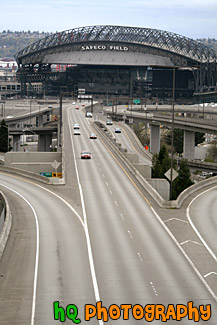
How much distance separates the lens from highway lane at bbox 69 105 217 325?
96.6ft

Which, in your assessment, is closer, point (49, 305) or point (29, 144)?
point (49, 305)

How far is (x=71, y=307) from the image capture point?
27250mm

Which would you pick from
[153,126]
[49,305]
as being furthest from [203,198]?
[153,126]

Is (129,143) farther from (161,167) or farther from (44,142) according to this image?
(161,167)

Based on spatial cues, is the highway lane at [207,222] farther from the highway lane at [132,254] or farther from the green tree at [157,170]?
the green tree at [157,170]

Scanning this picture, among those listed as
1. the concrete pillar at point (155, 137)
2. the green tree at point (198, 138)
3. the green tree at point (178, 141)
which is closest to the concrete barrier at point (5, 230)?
the concrete pillar at point (155, 137)

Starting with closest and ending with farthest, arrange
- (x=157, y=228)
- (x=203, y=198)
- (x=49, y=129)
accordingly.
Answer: (x=157, y=228)
(x=203, y=198)
(x=49, y=129)

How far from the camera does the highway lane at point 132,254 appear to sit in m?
29.4

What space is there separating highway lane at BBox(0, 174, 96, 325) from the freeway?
0.13 ft

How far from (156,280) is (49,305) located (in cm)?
619

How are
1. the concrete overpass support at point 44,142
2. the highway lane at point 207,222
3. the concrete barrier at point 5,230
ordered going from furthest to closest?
the concrete overpass support at point 44,142 < the concrete barrier at point 5,230 < the highway lane at point 207,222

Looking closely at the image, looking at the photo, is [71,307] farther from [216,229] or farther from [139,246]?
[216,229]

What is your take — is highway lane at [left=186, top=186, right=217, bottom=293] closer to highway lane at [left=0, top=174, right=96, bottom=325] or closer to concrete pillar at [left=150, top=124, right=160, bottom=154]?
highway lane at [left=0, top=174, right=96, bottom=325]

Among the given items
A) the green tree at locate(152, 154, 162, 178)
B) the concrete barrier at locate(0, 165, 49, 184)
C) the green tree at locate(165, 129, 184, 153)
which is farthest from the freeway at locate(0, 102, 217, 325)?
the green tree at locate(165, 129, 184, 153)
